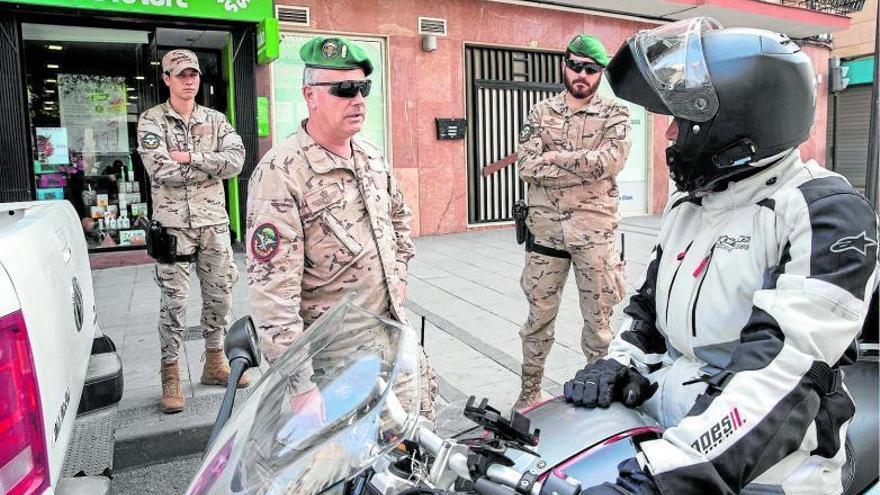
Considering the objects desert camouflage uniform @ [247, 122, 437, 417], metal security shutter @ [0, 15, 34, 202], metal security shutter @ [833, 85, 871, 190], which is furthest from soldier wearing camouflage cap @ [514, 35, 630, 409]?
metal security shutter @ [833, 85, 871, 190]

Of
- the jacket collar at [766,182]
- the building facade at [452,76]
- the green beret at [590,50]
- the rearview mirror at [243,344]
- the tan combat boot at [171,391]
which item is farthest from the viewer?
the building facade at [452,76]

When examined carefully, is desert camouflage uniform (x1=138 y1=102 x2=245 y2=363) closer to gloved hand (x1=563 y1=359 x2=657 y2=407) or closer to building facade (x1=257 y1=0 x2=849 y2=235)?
gloved hand (x1=563 y1=359 x2=657 y2=407)

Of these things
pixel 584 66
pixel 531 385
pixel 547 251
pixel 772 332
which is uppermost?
pixel 584 66

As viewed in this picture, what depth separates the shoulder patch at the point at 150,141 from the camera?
4258mm

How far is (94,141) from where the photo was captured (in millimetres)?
8820

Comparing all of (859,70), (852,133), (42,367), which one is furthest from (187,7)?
(852,133)

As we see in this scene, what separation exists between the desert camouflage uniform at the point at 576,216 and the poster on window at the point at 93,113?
6.84m

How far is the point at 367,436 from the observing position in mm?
1245

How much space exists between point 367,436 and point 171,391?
318 cm

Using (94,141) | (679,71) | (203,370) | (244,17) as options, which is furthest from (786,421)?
(94,141)

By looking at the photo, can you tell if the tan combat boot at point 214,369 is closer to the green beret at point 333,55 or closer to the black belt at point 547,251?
the black belt at point 547,251

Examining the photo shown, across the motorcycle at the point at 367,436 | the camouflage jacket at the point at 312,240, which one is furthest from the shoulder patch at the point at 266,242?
the motorcycle at the point at 367,436

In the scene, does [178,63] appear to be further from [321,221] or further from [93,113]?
[93,113]

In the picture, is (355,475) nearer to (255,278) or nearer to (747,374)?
(747,374)
